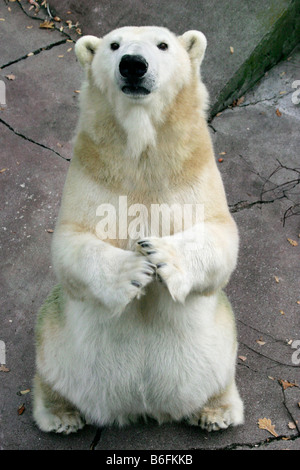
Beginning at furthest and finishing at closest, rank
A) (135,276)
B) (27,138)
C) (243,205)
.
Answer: (27,138)
(243,205)
(135,276)

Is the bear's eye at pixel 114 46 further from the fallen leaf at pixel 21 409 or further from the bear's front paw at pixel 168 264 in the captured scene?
the fallen leaf at pixel 21 409

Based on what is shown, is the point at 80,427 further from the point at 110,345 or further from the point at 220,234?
the point at 220,234

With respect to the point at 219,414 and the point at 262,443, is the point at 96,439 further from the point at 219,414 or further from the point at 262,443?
the point at 262,443

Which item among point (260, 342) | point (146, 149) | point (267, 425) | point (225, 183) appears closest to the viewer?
point (146, 149)

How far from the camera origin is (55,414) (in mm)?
3152

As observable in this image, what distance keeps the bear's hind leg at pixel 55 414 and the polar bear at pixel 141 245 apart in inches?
5.1

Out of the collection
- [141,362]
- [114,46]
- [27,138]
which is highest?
[114,46]

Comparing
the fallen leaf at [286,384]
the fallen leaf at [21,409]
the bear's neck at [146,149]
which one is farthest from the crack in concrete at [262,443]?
the bear's neck at [146,149]

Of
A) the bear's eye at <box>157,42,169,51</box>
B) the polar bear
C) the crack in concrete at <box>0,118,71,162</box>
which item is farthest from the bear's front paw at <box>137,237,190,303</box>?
the crack in concrete at <box>0,118,71,162</box>

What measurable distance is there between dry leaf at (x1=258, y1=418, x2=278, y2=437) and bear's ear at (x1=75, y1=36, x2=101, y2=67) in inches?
86.0

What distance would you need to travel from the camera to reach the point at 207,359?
2920mm

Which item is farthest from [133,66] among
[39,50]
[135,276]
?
[39,50]

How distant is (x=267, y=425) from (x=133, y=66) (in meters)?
2.13

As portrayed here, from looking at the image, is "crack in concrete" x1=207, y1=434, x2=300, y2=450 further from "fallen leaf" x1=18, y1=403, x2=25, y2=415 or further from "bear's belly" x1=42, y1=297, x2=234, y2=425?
"fallen leaf" x1=18, y1=403, x2=25, y2=415
